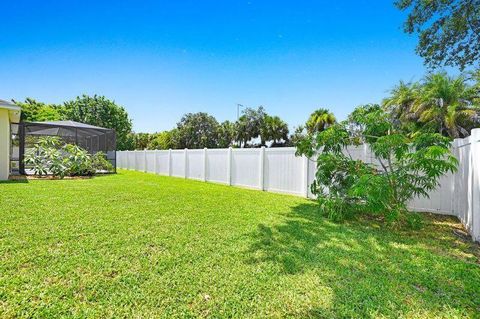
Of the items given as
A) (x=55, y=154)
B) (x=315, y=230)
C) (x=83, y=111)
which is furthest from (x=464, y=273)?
(x=83, y=111)

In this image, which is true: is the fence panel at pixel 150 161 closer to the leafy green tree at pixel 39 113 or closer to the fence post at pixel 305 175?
the fence post at pixel 305 175

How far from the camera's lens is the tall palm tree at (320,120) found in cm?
3091

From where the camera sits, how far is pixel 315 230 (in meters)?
4.71

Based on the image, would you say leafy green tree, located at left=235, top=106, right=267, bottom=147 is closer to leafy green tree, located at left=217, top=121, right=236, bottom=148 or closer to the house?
leafy green tree, located at left=217, top=121, right=236, bottom=148

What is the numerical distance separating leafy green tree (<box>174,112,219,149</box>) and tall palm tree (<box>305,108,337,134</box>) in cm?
1276

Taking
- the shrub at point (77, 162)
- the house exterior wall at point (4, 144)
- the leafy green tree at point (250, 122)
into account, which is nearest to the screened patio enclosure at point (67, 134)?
the shrub at point (77, 162)

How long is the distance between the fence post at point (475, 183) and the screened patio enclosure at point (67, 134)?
1577cm

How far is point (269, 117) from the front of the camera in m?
34.4

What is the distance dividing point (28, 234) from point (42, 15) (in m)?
8.76

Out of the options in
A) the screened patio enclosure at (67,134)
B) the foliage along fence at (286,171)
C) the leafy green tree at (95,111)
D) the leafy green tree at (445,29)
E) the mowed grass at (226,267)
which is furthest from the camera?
the leafy green tree at (95,111)

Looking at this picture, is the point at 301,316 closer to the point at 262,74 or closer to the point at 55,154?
the point at 55,154

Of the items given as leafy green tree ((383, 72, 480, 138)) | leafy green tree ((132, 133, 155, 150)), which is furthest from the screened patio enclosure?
leafy green tree ((132, 133, 155, 150))

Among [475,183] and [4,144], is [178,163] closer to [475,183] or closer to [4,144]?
[4,144]

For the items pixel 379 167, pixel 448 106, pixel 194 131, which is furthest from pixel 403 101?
pixel 194 131
